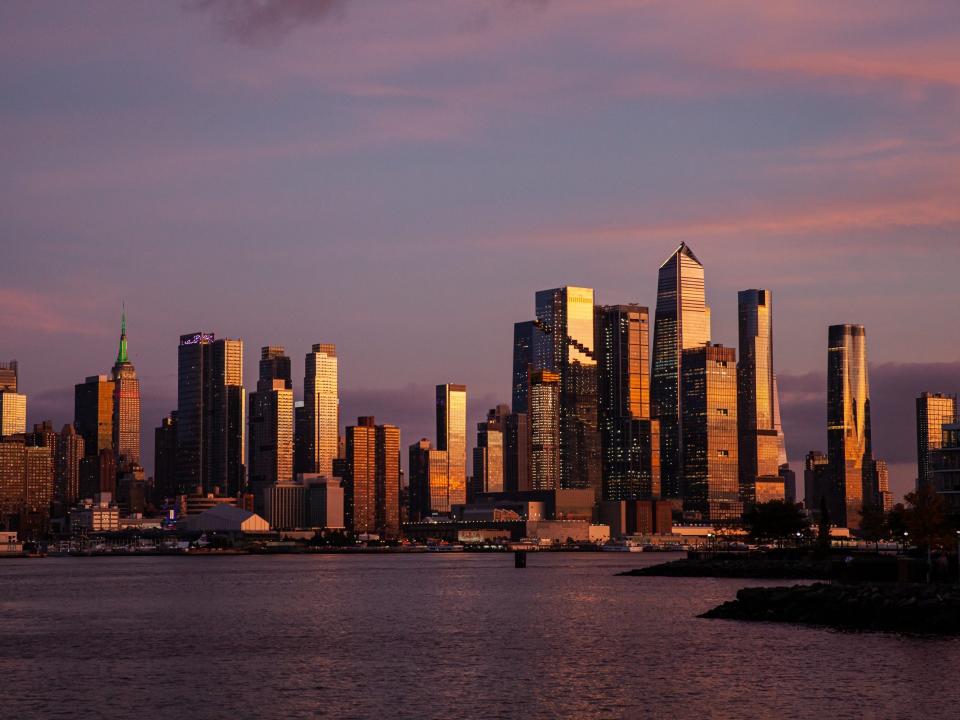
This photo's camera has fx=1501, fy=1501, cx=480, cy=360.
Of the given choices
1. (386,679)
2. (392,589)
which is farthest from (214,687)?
(392,589)

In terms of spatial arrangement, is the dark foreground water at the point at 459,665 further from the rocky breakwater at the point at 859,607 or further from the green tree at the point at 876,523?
the green tree at the point at 876,523

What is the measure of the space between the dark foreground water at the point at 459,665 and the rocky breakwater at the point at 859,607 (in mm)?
2802

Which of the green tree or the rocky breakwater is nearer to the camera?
the rocky breakwater

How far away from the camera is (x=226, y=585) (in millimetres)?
190625

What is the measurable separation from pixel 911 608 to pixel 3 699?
51.6 metres

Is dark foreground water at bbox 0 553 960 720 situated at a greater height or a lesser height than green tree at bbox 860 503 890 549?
lesser

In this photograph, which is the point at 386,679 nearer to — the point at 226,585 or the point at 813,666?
the point at 813,666

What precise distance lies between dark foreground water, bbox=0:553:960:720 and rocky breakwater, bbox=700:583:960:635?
2.80 meters

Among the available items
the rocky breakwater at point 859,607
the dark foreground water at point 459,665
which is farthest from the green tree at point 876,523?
the rocky breakwater at point 859,607

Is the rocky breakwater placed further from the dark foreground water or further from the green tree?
the green tree

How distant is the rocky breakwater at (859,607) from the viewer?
285ft

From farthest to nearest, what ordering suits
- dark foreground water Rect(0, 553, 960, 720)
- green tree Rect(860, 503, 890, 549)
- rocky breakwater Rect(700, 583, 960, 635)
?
green tree Rect(860, 503, 890, 549)
rocky breakwater Rect(700, 583, 960, 635)
dark foreground water Rect(0, 553, 960, 720)

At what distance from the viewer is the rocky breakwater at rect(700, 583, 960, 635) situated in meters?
86.9

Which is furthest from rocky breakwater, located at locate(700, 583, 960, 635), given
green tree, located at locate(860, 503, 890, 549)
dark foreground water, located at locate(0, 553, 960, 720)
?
green tree, located at locate(860, 503, 890, 549)
